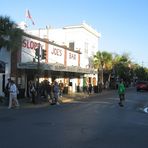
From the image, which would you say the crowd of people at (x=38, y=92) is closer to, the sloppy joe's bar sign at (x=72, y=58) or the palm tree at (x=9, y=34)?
the palm tree at (x=9, y=34)

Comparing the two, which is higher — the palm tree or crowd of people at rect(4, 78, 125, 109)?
the palm tree

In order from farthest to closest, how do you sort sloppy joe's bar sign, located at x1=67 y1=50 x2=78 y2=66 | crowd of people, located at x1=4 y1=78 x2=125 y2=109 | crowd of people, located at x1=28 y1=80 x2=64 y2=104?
sloppy joe's bar sign, located at x1=67 y1=50 x2=78 y2=66, crowd of people, located at x1=28 y1=80 x2=64 y2=104, crowd of people, located at x1=4 y1=78 x2=125 y2=109

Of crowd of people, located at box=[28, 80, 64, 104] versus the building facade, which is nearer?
crowd of people, located at box=[28, 80, 64, 104]

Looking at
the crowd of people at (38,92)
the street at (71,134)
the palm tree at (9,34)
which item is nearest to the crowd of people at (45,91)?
the crowd of people at (38,92)

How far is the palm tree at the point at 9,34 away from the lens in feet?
94.6

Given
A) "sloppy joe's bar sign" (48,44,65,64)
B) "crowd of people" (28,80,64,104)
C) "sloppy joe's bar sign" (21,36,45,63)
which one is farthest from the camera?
"sloppy joe's bar sign" (48,44,65,64)

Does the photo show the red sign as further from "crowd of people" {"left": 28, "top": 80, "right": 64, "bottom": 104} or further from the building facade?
"crowd of people" {"left": 28, "top": 80, "right": 64, "bottom": 104}

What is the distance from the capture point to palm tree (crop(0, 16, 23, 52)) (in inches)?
1135

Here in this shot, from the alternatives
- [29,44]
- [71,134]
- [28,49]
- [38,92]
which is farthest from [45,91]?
[71,134]

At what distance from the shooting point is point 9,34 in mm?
28875

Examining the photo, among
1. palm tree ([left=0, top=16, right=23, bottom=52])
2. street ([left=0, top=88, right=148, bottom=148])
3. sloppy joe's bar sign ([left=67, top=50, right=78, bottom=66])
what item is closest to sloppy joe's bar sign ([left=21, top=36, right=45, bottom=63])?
palm tree ([left=0, top=16, right=23, bottom=52])

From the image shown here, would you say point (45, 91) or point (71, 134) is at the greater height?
point (45, 91)

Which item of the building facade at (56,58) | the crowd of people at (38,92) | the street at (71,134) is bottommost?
the street at (71,134)

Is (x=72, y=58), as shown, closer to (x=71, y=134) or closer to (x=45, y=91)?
(x=45, y=91)
